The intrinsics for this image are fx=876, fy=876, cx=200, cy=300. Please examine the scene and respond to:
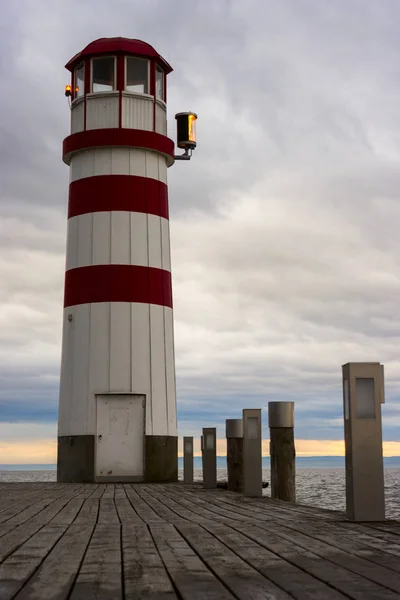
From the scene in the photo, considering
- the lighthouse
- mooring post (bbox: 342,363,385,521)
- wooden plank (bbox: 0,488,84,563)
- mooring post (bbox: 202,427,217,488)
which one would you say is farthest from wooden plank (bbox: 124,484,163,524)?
the lighthouse

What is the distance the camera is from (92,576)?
494cm

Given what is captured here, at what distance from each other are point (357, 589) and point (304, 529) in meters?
3.07

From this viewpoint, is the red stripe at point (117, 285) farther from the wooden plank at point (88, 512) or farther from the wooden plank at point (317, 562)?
the wooden plank at point (317, 562)

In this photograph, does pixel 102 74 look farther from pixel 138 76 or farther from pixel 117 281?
pixel 117 281

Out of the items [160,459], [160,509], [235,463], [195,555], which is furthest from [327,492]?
[195,555]

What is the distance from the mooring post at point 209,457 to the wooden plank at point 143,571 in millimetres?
10559

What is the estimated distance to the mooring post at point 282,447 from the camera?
1389cm

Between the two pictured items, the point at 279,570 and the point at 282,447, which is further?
the point at 282,447

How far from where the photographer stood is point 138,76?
70.9 feet

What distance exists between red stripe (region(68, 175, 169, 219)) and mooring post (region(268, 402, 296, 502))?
26.8ft

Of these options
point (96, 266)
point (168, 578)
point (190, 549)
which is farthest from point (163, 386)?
point (168, 578)

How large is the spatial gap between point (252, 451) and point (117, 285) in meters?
7.66

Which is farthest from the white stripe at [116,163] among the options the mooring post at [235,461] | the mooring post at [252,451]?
the mooring post at [252,451]

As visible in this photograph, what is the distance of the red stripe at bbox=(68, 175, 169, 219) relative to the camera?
2062cm
